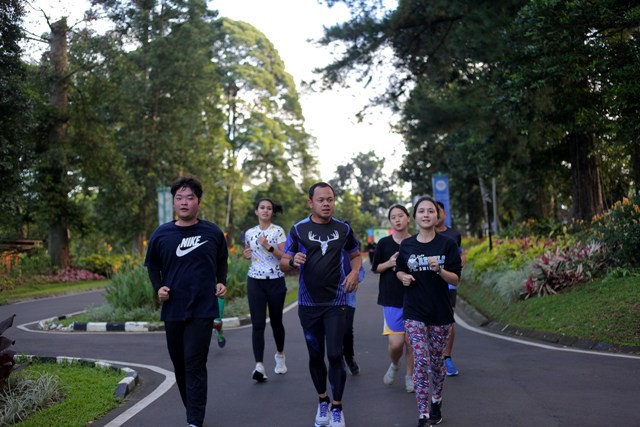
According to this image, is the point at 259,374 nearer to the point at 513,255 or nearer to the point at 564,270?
the point at 564,270

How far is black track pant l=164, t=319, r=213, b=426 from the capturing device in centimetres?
575

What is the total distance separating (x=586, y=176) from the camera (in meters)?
21.2

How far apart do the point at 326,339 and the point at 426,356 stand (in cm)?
82

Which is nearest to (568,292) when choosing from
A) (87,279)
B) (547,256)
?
(547,256)

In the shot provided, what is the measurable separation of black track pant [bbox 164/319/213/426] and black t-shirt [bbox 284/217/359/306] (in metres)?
0.86

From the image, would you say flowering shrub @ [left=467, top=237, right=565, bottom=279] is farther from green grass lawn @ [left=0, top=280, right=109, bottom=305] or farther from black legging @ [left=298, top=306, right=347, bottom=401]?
green grass lawn @ [left=0, top=280, right=109, bottom=305]

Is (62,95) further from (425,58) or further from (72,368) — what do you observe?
(72,368)

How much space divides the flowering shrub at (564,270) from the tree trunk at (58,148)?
23304mm

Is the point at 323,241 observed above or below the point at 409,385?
above

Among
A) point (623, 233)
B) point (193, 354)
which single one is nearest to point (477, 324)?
point (623, 233)

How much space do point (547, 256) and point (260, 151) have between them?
144 ft

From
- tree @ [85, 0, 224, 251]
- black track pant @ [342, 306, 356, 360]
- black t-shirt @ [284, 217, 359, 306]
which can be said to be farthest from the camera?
tree @ [85, 0, 224, 251]

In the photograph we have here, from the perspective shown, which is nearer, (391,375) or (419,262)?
(419,262)

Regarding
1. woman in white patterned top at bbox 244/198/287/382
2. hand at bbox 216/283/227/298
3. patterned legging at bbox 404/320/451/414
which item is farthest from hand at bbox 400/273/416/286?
woman in white patterned top at bbox 244/198/287/382
